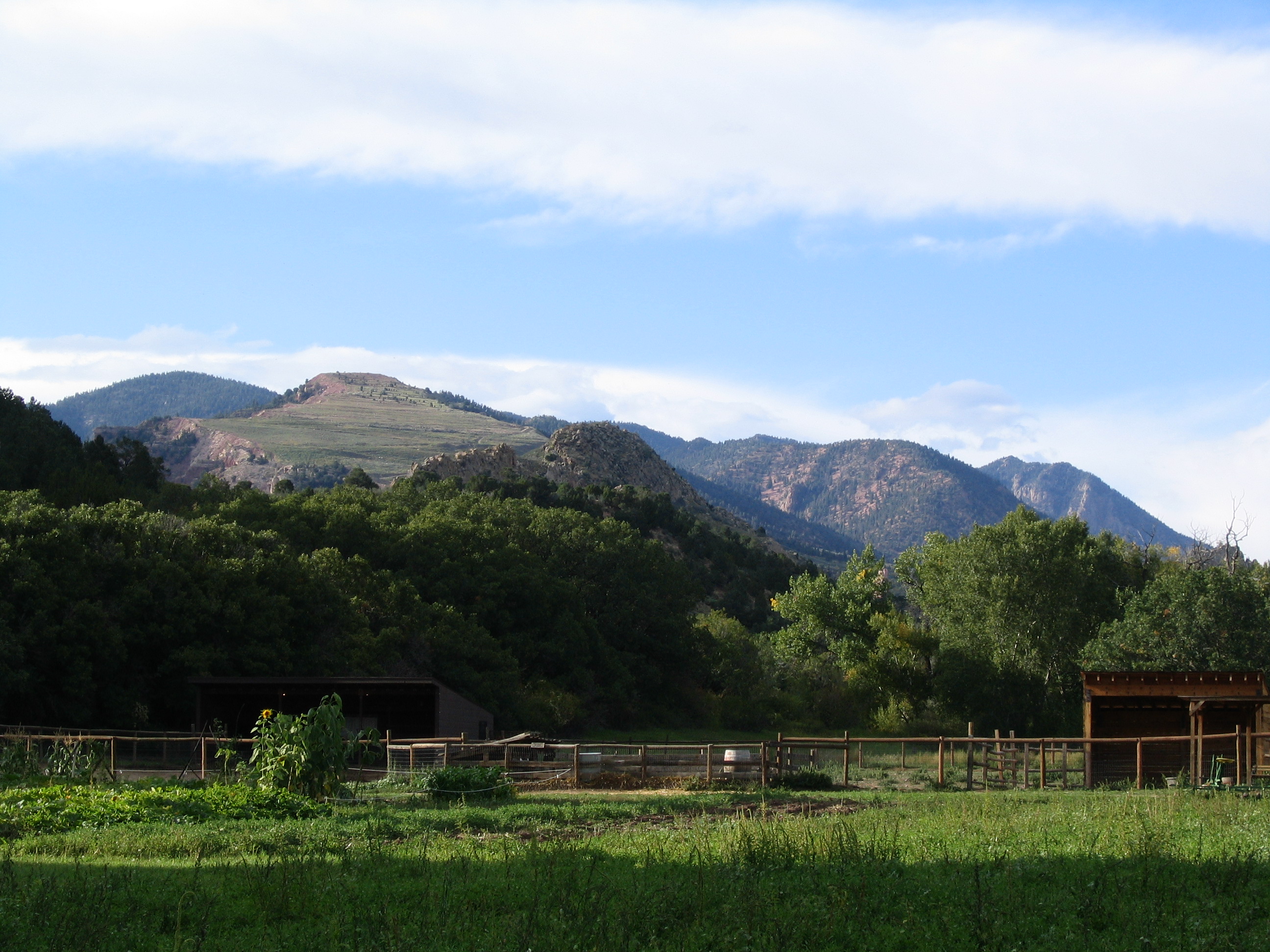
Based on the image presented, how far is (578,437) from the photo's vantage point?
158 meters

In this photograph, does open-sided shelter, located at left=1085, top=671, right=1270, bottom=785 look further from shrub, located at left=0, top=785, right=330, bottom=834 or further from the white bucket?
shrub, located at left=0, top=785, right=330, bottom=834

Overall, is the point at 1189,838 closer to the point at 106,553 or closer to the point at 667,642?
the point at 106,553

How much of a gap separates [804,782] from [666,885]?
1566cm

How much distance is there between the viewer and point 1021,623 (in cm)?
5906

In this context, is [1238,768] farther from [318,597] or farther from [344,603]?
[344,603]

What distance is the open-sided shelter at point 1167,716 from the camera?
28.5 metres

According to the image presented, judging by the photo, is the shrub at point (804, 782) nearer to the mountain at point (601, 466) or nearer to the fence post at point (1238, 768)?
the fence post at point (1238, 768)

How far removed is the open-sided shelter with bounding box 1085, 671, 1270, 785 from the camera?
1121 inches

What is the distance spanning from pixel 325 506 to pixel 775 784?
4204 cm

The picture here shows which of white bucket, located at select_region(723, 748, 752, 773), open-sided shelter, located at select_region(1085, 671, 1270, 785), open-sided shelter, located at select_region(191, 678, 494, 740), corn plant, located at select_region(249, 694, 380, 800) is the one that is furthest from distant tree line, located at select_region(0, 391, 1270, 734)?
white bucket, located at select_region(723, 748, 752, 773)

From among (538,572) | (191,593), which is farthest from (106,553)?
(538,572)

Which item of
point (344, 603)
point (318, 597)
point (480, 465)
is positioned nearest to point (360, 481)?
point (480, 465)

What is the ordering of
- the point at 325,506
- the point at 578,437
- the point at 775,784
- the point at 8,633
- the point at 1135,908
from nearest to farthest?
the point at 1135,908 → the point at 775,784 → the point at 8,633 → the point at 325,506 → the point at 578,437

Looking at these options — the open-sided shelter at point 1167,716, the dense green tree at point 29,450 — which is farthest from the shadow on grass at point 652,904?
the dense green tree at point 29,450
